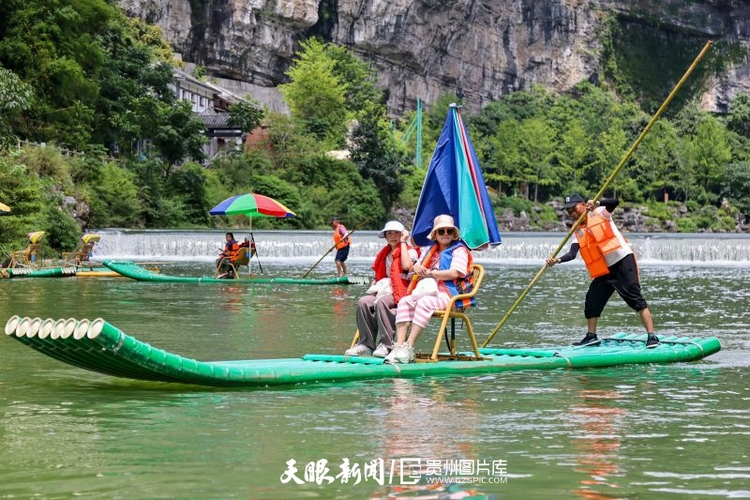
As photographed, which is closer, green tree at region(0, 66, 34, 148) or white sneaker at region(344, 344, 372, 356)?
white sneaker at region(344, 344, 372, 356)

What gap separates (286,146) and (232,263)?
122 feet

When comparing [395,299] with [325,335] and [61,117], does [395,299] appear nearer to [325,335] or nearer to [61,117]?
[325,335]

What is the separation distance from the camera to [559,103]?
323ft

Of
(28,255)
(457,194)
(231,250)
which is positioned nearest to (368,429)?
(457,194)

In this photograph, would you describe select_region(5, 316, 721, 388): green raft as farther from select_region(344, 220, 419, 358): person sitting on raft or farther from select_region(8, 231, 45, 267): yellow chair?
select_region(8, 231, 45, 267): yellow chair

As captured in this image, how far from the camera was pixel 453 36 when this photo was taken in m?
103

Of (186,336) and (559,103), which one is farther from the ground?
(559,103)

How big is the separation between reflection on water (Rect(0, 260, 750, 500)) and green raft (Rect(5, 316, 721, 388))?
12 cm

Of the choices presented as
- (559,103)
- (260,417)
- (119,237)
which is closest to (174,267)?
(119,237)

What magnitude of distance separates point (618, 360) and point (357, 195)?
161ft

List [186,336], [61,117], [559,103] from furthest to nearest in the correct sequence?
[559,103]
[61,117]
[186,336]

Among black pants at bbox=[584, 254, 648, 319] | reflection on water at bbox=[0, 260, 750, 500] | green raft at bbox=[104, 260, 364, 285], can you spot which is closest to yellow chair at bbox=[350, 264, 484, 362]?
reflection on water at bbox=[0, 260, 750, 500]

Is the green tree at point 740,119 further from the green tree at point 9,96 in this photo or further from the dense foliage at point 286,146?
the green tree at point 9,96

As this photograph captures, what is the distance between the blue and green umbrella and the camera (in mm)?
11430
